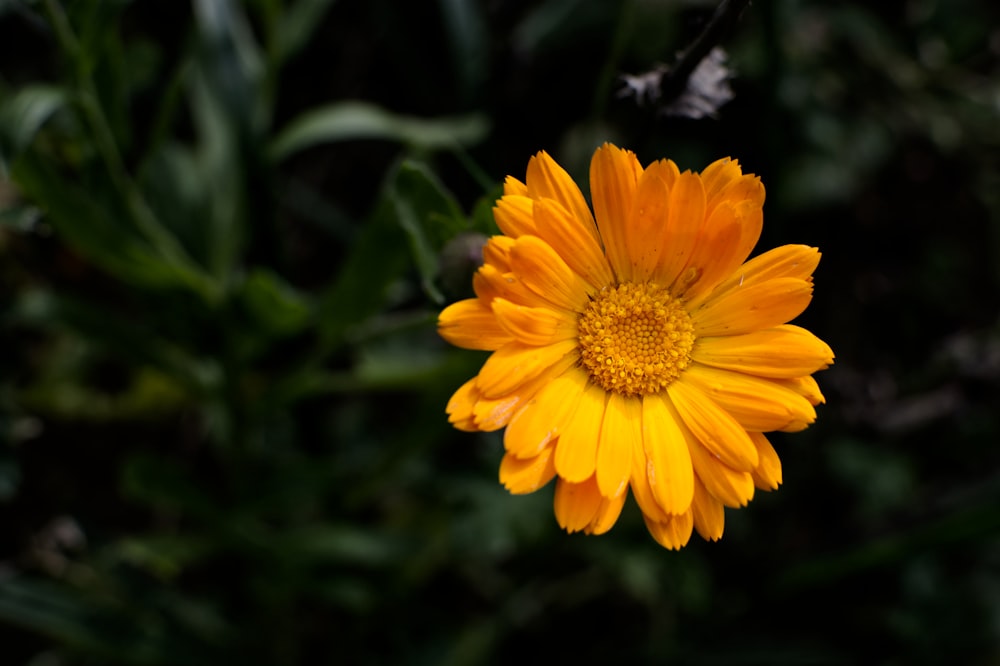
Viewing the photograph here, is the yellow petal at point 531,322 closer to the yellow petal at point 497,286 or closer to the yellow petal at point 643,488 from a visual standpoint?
the yellow petal at point 497,286

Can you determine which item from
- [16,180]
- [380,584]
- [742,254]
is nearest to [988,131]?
[742,254]

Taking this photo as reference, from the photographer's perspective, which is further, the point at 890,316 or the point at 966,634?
the point at 890,316

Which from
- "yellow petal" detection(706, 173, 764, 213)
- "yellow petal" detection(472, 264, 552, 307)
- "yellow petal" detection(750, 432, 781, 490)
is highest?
"yellow petal" detection(706, 173, 764, 213)

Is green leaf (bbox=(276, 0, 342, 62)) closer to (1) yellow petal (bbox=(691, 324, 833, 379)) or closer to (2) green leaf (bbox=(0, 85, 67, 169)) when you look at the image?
(2) green leaf (bbox=(0, 85, 67, 169))

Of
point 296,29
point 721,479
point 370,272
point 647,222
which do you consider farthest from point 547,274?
point 296,29

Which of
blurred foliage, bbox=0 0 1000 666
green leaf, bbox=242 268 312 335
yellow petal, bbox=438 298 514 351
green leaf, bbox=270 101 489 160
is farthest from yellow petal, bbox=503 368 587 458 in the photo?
green leaf, bbox=270 101 489 160

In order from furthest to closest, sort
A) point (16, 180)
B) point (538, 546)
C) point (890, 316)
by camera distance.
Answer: point (890, 316), point (538, 546), point (16, 180)

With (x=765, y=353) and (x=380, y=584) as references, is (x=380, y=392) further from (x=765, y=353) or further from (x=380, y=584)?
(x=765, y=353)
